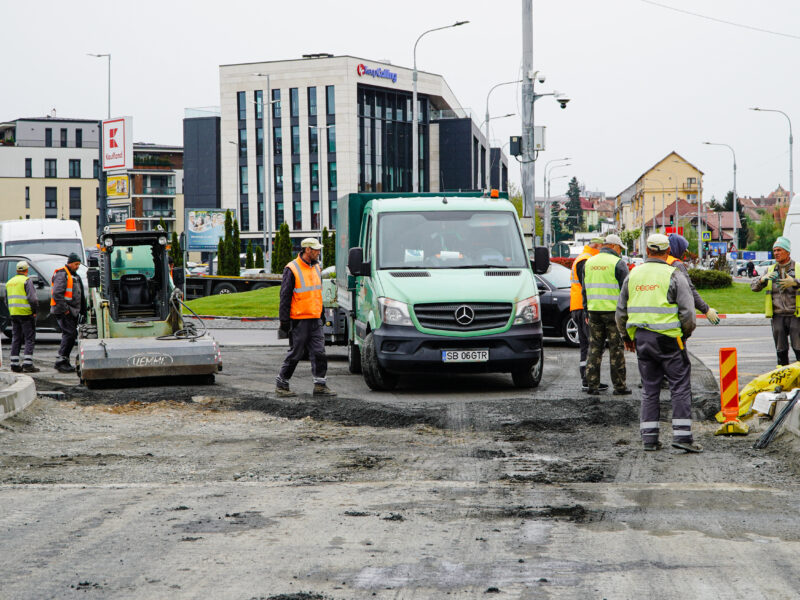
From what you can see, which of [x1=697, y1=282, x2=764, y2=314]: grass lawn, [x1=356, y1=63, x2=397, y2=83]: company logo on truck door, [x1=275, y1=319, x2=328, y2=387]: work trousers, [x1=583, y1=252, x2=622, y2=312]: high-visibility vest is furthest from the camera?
[x1=356, y1=63, x2=397, y2=83]: company logo on truck door

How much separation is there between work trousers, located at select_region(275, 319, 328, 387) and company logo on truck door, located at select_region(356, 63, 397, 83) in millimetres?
77516

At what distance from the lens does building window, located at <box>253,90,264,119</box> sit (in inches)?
3558

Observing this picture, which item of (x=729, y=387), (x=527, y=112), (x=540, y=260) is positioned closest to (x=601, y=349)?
(x=540, y=260)

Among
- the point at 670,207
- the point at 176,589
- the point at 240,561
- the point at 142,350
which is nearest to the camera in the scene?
the point at 176,589

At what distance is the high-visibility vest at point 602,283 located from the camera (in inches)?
476

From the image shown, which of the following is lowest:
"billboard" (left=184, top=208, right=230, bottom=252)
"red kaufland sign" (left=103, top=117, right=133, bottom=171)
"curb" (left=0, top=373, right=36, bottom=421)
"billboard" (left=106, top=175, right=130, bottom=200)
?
"curb" (left=0, top=373, right=36, bottom=421)

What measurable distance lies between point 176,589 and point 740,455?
5.31 m

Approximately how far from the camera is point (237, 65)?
91.3 metres

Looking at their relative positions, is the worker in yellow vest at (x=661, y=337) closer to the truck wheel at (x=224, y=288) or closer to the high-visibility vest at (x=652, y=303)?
the high-visibility vest at (x=652, y=303)

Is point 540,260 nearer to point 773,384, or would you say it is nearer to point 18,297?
point 773,384

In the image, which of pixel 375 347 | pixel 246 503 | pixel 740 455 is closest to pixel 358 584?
pixel 246 503

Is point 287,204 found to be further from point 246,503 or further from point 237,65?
point 246,503

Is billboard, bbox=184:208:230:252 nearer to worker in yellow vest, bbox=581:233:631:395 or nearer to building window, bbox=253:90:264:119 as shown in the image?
building window, bbox=253:90:264:119

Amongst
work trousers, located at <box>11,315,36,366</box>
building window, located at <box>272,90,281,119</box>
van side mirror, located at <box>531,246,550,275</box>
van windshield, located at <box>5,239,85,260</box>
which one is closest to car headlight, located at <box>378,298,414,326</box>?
van side mirror, located at <box>531,246,550,275</box>
